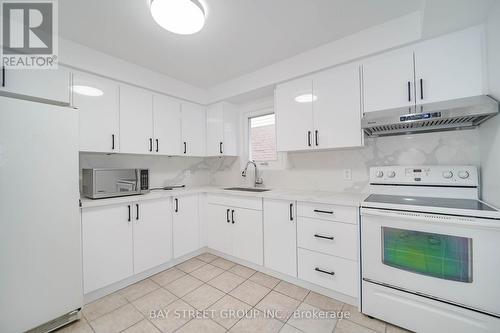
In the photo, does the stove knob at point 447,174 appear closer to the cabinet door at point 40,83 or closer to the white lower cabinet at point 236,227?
the white lower cabinet at point 236,227

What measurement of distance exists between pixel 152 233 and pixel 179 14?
2070 mm

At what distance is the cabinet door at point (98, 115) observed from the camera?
191 centimetres

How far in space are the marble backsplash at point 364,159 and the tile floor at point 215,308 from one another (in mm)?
1151

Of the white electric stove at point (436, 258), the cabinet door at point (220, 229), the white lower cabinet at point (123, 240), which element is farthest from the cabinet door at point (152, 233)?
the white electric stove at point (436, 258)

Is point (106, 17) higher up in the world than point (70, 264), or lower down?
higher up

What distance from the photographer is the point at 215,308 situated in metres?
1.67

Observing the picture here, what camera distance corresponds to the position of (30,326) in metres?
1.33

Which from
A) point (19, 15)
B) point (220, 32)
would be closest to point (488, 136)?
point (220, 32)

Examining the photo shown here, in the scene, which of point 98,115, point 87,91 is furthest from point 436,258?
point 87,91

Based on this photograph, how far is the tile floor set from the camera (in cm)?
146

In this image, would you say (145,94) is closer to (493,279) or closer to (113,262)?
(113,262)

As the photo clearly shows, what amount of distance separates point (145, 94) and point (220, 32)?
123cm

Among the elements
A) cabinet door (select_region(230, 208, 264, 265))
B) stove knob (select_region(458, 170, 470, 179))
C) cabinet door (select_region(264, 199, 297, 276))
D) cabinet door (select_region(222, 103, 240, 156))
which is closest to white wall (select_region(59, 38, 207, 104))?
cabinet door (select_region(222, 103, 240, 156))

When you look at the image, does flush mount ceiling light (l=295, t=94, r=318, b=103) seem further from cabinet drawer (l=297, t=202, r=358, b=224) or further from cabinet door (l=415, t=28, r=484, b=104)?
cabinet drawer (l=297, t=202, r=358, b=224)
